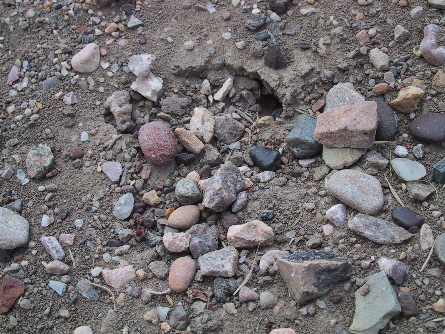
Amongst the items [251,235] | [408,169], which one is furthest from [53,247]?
[408,169]

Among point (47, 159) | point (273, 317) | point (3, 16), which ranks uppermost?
point (3, 16)

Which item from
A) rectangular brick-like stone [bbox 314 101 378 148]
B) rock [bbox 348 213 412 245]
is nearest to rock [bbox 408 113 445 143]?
rectangular brick-like stone [bbox 314 101 378 148]

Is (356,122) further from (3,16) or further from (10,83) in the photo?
(3,16)

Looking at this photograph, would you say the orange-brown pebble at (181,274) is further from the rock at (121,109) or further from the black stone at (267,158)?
the rock at (121,109)

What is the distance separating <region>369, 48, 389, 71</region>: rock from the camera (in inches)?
94.6

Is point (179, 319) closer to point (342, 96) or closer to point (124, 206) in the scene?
point (124, 206)

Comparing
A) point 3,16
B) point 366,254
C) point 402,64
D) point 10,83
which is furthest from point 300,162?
point 3,16

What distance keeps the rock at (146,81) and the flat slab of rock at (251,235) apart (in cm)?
83

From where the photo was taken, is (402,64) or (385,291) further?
(402,64)

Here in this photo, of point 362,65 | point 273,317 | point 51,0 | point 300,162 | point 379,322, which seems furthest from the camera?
point 51,0

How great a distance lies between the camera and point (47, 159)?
92.6 inches

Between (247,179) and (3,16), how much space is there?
1.72 meters

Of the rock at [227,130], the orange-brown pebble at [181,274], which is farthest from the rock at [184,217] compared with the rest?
the rock at [227,130]

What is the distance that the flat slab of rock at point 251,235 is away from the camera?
2.03 meters
